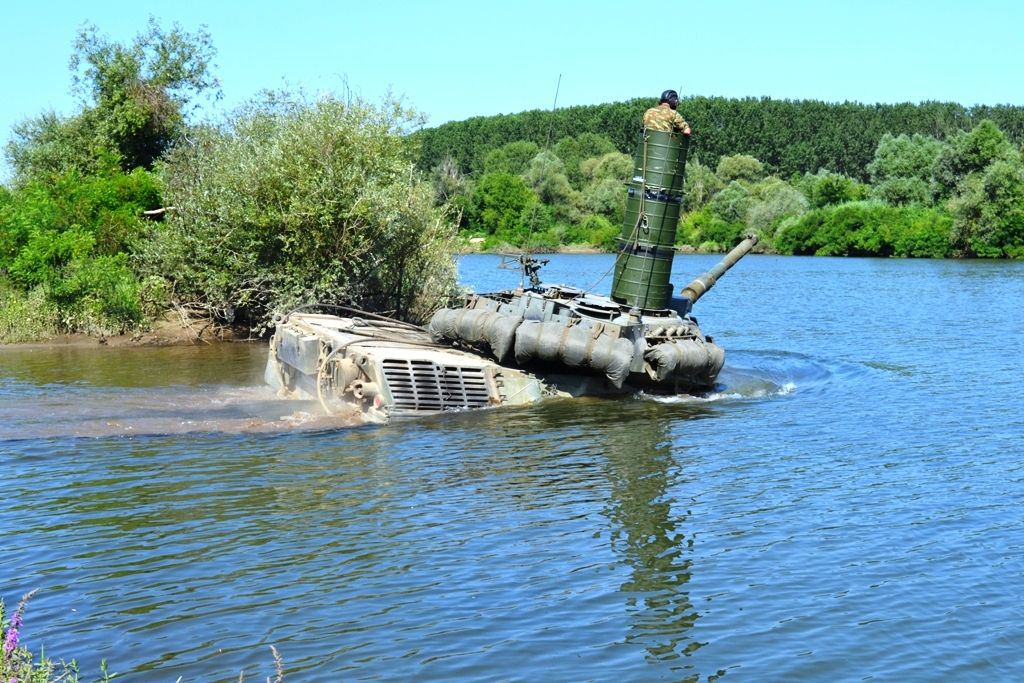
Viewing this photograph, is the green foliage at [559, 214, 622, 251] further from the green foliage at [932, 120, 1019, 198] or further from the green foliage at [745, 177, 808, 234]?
the green foliage at [932, 120, 1019, 198]

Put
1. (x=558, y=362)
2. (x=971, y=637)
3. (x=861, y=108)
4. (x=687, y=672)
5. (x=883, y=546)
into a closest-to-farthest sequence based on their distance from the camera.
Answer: (x=687, y=672)
(x=971, y=637)
(x=883, y=546)
(x=558, y=362)
(x=861, y=108)

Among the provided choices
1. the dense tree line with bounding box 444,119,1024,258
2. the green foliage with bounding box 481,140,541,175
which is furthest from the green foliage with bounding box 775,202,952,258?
the green foliage with bounding box 481,140,541,175

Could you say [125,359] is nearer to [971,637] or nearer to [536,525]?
[536,525]

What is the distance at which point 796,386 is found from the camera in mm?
22172

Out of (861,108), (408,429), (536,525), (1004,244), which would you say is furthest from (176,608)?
(861,108)

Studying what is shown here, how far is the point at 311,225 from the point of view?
2572 cm

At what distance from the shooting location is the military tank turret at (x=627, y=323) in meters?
18.4

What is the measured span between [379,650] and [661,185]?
12.2 meters

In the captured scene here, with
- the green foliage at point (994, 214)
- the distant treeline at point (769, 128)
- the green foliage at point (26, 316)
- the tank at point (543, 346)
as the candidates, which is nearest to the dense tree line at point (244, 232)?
the green foliage at point (26, 316)

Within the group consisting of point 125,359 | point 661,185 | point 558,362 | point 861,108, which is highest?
point 861,108

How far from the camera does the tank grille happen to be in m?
17.8

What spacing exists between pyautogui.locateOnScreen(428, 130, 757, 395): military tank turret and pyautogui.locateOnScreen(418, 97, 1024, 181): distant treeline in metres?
115

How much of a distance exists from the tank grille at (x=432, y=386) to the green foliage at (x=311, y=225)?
7.99 meters

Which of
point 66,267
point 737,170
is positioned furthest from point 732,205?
point 66,267
